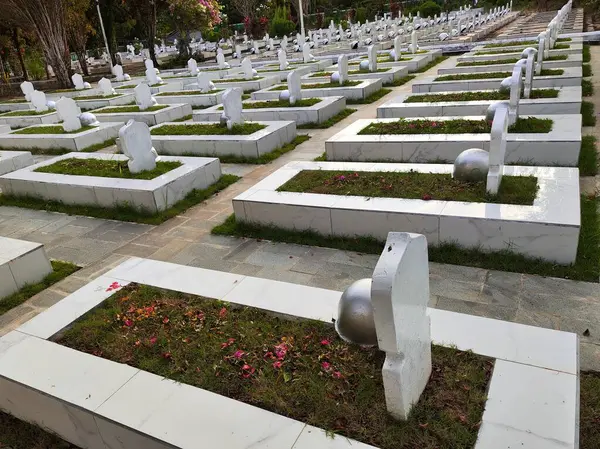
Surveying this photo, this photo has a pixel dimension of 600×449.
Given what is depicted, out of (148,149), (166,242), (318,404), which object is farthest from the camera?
(148,149)

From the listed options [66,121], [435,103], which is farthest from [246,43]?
[435,103]

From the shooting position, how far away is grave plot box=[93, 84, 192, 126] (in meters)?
14.8

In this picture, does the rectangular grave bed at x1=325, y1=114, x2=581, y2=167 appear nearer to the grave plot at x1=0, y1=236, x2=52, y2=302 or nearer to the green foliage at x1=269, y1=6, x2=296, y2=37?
the grave plot at x1=0, y1=236, x2=52, y2=302

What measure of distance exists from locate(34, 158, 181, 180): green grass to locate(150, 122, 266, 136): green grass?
2302mm

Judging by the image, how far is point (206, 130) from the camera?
1127 cm

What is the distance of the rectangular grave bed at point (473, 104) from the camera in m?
9.52

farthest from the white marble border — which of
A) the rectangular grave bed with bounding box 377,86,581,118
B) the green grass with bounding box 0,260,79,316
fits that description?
the rectangular grave bed with bounding box 377,86,581,118

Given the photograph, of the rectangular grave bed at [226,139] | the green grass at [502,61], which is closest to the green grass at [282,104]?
the rectangular grave bed at [226,139]

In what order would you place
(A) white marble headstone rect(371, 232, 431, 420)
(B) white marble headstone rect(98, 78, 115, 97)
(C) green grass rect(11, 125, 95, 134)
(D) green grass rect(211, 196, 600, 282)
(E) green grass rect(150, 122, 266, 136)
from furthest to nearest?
(B) white marble headstone rect(98, 78, 115, 97), (C) green grass rect(11, 125, 95, 134), (E) green grass rect(150, 122, 266, 136), (D) green grass rect(211, 196, 600, 282), (A) white marble headstone rect(371, 232, 431, 420)

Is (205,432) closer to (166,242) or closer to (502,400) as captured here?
(502,400)

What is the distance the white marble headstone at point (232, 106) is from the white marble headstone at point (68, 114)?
204 inches

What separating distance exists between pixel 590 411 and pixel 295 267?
3.24 meters

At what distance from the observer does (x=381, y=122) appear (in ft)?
32.7

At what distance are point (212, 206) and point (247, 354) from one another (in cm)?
457
